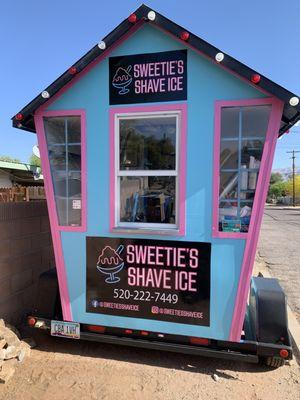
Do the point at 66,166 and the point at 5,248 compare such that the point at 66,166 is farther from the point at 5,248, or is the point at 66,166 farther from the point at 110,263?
the point at 5,248

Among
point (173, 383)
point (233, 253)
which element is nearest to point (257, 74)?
point (233, 253)

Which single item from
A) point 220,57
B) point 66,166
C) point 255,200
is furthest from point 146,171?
point 220,57

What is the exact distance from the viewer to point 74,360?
3.91 metres

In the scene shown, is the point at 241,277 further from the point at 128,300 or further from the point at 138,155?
the point at 138,155

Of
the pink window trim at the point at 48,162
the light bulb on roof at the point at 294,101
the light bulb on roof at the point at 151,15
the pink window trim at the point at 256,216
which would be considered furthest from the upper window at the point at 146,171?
the light bulb on roof at the point at 294,101

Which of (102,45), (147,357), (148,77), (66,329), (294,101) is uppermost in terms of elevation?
(102,45)

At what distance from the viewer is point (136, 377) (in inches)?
142

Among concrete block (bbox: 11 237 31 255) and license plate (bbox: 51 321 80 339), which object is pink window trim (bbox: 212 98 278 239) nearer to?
license plate (bbox: 51 321 80 339)

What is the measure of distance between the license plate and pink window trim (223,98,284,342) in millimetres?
1678

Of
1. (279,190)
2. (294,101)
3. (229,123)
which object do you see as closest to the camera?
(294,101)

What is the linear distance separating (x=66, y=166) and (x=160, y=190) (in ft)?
3.71

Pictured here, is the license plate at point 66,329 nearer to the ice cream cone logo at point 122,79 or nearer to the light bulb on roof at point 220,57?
the ice cream cone logo at point 122,79

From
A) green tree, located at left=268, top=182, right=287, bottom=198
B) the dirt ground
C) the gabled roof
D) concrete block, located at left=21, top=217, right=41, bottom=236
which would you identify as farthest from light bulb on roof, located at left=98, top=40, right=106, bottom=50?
green tree, located at left=268, top=182, right=287, bottom=198

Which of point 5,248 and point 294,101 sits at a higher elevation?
point 294,101
